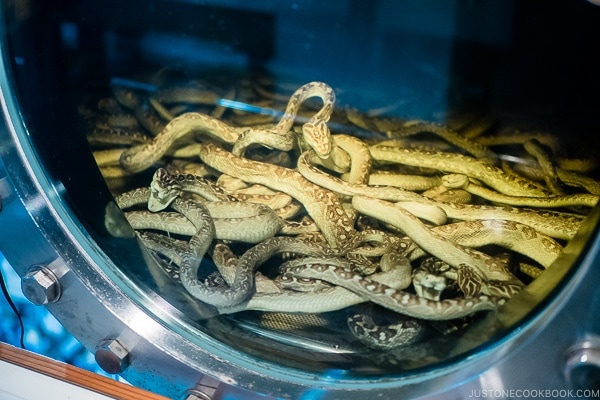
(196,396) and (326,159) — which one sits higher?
(326,159)

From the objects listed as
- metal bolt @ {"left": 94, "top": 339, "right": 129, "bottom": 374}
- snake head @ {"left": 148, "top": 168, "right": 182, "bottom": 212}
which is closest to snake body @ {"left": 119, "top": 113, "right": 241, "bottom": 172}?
snake head @ {"left": 148, "top": 168, "right": 182, "bottom": 212}

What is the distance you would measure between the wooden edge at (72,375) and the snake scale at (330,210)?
20cm

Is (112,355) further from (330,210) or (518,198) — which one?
(518,198)

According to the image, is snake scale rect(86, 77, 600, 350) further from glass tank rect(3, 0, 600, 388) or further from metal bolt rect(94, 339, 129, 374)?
metal bolt rect(94, 339, 129, 374)

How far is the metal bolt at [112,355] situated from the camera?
0.84 metres

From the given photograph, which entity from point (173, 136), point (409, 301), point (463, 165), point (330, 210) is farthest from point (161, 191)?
point (463, 165)

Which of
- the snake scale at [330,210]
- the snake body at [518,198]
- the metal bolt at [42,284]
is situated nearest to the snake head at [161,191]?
the snake scale at [330,210]

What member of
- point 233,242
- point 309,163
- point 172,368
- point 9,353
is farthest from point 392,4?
point 9,353

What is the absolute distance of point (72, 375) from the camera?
0.94 meters

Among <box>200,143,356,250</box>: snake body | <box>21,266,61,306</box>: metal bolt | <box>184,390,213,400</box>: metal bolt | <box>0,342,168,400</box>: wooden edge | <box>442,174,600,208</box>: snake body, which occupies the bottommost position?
<box>0,342,168,400</box>: wooden edge

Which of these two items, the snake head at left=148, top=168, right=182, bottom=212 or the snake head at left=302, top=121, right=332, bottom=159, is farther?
the snake head at left=302, top=121, right=332, bottom=159

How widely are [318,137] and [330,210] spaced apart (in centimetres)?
20

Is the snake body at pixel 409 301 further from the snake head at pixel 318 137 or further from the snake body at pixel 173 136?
the snake body at pixel 173 136

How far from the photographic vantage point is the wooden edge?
0.91 m
